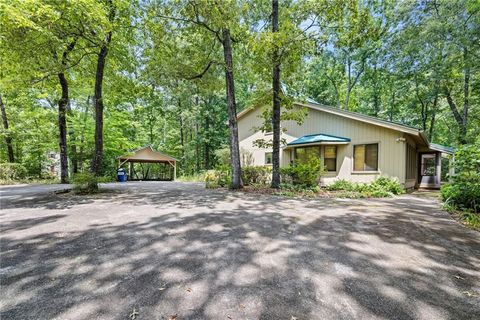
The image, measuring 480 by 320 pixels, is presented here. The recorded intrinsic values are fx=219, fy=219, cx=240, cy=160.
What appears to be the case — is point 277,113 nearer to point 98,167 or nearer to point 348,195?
point 348,195

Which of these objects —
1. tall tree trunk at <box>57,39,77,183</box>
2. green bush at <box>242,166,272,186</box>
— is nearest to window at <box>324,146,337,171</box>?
green bush at <box>242,166,272,186</box>

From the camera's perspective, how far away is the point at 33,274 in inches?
95.3

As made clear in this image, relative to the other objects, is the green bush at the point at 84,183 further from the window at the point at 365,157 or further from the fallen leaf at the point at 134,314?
the window at the point at 365,157

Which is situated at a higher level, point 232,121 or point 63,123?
point 63,123

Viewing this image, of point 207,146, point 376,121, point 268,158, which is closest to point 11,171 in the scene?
point 207,146

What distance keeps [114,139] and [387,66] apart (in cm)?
2205

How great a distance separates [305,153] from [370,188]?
4090 millimetres

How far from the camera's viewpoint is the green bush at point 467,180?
17.5 feet

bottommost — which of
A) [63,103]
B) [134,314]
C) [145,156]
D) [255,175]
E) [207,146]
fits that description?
[134,314]

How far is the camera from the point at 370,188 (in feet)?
31.8

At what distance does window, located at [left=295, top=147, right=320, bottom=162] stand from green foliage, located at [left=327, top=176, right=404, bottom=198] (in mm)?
2069

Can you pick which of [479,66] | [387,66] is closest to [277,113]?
[479,66]

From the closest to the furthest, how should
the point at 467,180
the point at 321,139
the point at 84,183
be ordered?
the point at 467,180
the point at 84,183
the point at 321,139

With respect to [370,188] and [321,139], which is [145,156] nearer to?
[321,139]
